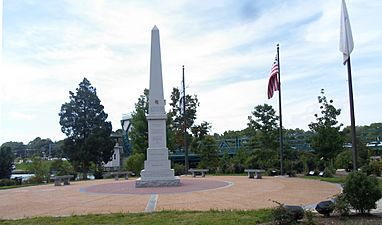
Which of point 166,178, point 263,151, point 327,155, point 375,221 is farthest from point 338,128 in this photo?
point 375,221

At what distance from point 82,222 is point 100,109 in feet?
103

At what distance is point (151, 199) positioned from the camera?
14.3m

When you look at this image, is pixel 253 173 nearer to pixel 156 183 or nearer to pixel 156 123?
pixel 156 123

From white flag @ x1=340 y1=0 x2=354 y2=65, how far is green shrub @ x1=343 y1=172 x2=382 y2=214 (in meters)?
5.23

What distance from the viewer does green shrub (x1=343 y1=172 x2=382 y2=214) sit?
928 centimetres

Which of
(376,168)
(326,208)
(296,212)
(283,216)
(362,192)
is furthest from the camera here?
(376,168)

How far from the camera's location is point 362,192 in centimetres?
929

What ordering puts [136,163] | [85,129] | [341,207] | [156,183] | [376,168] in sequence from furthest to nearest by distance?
[85,129]
[136,163]
[376,168]
[156,183]
[341,207]

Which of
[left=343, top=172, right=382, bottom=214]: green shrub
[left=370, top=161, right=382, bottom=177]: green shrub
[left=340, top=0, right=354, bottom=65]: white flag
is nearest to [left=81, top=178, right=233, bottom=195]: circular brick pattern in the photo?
[left=340, top=0, right=354, bottom=65]: white flag

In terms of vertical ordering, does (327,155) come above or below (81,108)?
below

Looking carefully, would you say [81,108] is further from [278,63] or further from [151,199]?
[151,199]

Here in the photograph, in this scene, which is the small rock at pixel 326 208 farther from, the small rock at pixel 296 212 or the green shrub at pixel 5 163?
the green shrub at pixel 5 163

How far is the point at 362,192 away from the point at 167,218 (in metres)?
4.60

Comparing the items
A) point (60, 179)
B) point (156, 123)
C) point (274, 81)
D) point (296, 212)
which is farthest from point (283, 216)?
point (60, 179)
